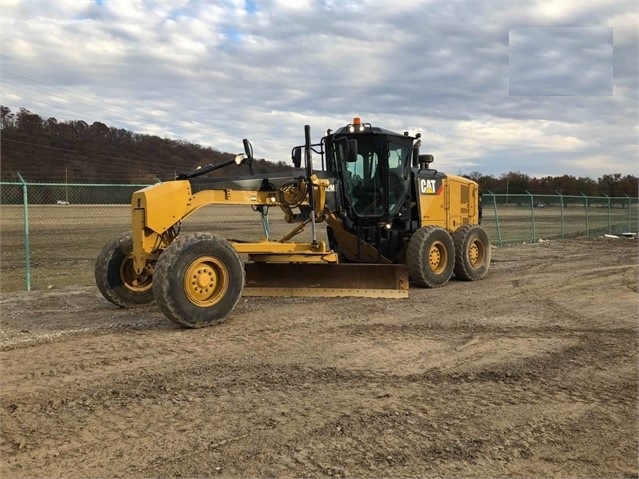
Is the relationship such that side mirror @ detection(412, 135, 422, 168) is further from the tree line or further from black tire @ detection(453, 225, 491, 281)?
the tree line

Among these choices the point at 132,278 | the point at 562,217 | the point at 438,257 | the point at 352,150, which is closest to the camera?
the point at 132,278

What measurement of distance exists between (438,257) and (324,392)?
6.11 metres

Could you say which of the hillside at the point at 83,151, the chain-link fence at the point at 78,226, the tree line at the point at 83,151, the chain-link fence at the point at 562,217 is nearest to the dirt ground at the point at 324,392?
the chain-link fence at the point at 78,226

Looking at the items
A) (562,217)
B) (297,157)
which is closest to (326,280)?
(297,157)

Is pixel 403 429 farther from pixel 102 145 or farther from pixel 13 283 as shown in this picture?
pixel 102 145

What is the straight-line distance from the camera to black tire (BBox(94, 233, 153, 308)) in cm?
746

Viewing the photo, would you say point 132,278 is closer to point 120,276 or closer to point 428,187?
point 120,276

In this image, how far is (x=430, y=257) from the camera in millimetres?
9914

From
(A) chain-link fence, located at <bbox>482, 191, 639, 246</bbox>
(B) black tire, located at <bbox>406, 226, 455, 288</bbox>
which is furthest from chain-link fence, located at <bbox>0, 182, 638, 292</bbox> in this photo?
(B) black tire, located at <bbox>406, 226, 455, 288</bbox>

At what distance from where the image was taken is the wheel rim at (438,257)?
394 inches

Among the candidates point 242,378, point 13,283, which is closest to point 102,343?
point 242,378

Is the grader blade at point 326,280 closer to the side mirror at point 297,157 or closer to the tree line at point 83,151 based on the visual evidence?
the side mirror at point 297,157

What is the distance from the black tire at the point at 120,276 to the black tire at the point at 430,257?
4333mm

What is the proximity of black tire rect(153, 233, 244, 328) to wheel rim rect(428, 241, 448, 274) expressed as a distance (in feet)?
14.5
